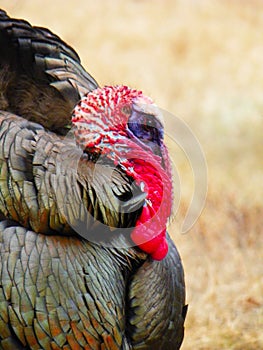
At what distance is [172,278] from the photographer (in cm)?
323

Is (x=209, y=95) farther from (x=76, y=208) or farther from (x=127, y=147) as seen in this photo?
(x=76, y=208)

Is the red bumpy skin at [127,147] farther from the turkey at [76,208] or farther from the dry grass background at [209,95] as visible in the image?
the dry grass background at [209,95]

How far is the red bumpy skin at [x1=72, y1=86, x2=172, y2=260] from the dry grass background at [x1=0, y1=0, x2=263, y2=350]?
67.5 inches

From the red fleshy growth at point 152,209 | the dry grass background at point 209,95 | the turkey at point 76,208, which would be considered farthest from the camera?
the dry grass background at point 209,95

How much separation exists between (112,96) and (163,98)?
5.92 m

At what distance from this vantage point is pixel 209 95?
9.19m

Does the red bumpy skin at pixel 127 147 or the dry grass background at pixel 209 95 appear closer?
the red bumpy skin at pixel 127 147

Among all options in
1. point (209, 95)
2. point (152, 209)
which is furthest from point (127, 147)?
point (209, 95)

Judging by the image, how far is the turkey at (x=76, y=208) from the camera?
9.52ft

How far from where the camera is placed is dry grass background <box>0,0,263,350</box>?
5.12m

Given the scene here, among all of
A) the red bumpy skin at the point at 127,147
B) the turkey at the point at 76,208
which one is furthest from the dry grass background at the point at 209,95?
the red bumpy skin at the point at 127,147

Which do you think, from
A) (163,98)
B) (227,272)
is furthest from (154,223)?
(163,98)

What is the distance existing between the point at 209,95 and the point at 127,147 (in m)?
6.30

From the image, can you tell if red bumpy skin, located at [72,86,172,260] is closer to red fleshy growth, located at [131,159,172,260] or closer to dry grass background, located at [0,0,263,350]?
red fleshy growth, located at [131,159,172,260]
